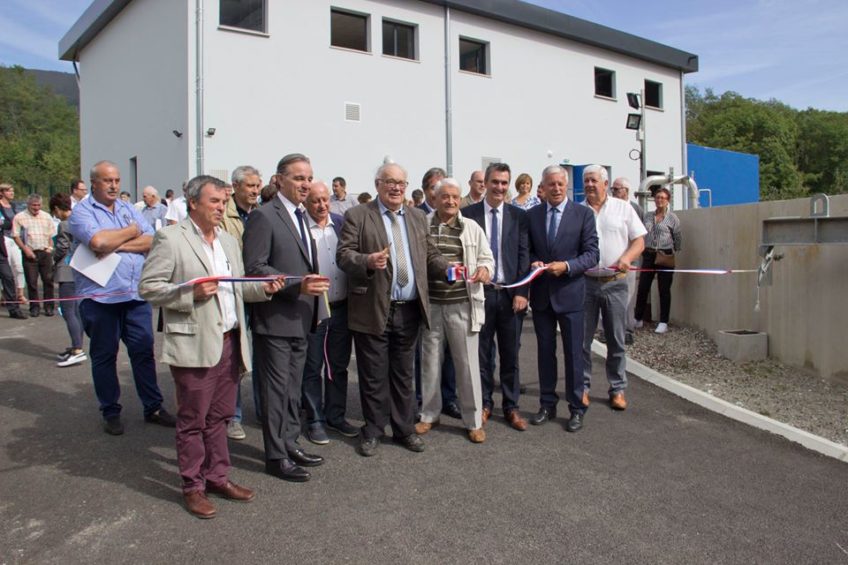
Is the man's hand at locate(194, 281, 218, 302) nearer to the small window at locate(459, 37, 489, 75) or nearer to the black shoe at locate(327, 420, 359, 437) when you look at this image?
the black shoe at locate(327, 420, 359, 437)

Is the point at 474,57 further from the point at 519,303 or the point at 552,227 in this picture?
the point at 519,303

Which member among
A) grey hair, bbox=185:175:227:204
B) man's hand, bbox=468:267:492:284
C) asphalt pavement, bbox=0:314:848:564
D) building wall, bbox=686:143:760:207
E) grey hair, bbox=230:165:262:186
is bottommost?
asphalt pavement, bbox=0:314:848:564

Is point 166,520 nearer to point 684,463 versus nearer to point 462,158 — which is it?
point 684,463

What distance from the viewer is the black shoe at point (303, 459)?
4.34 m

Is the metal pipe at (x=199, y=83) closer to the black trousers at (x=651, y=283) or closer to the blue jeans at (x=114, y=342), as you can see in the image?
the black trousers at (x=651, y=283)

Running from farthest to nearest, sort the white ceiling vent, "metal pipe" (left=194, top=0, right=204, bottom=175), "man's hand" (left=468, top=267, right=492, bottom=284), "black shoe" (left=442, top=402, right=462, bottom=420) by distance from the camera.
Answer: the white ceiling vent, "metal pipe" (left=194, top=0, right=204, bottom=175), "black shoe" (left=442, top=402, right=462, bottom=420), "man's hand" (left=468, top=267, right=492, bottom=284)

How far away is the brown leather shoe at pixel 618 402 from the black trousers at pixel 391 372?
200 centimetres

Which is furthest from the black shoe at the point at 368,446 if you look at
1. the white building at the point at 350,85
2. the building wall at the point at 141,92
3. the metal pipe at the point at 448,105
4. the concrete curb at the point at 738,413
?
the metal pipe at the point at 448,105

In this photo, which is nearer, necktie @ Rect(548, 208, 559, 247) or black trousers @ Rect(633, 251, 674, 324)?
necktie @ Rect(548, 208, 559, 247)

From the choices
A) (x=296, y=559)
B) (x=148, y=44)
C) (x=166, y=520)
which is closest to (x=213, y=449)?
(x=166, y=520)

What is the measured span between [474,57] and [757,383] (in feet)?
53.9

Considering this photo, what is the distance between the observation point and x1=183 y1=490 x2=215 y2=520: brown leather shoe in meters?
3.60

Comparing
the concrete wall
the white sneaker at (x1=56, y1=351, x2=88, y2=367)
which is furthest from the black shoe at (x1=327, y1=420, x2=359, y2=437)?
the concrete wall

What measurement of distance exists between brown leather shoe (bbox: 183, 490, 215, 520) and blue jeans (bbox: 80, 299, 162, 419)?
1.76 meters
